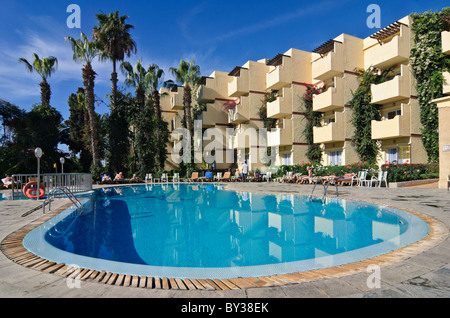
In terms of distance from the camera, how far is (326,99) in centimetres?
2069

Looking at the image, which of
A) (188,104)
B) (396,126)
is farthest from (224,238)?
(188,104)

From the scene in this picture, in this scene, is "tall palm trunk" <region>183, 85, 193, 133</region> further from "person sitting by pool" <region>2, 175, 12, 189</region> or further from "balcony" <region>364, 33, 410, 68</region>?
"balcony" <region>364, 33, 410, 68</region>

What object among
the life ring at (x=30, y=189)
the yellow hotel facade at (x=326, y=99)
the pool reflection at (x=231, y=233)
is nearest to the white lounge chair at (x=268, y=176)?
the yellow hotel facade at (x=326, y=99)

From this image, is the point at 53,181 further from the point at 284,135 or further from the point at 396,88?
the point at 396,88

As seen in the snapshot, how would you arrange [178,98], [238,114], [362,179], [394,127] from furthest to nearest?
[178,98]
[238,114]
[394,127]
[362,179]

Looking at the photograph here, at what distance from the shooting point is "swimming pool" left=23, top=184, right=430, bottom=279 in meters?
3.77

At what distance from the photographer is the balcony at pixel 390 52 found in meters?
17.4

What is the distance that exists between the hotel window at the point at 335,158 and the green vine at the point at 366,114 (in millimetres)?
1404

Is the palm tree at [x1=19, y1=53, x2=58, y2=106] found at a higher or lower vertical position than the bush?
higher

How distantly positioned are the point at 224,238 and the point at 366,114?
1810 cm

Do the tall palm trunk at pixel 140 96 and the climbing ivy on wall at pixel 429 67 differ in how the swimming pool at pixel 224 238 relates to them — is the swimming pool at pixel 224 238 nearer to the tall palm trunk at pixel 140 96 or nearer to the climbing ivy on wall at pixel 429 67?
the climbing ivy on wall at pixel 429 67

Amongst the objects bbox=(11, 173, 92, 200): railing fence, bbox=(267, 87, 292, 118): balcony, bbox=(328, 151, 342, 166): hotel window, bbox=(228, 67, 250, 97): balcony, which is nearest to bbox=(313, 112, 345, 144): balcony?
bbox=(328, 151, 342, 166): hotel window

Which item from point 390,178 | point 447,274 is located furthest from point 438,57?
point 447,274

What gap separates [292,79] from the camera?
2397cm
